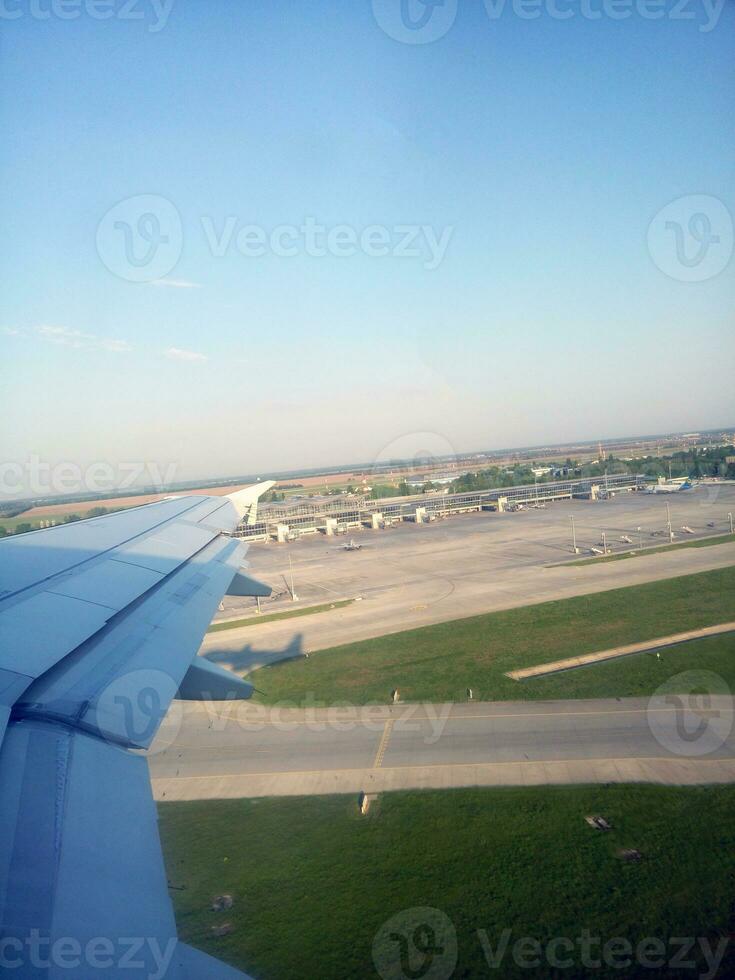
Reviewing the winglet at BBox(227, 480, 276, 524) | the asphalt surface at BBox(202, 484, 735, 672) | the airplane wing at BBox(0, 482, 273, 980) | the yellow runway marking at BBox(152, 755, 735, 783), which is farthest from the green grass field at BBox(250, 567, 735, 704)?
the airplane wing at BBox(0, 482, 273, 980)

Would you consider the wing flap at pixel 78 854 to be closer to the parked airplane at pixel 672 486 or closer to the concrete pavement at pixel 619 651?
the concrete pavement at pixel 619 651

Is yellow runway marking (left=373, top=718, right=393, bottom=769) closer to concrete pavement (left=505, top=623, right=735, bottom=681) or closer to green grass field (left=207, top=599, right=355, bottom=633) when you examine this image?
concrete pavement (left=505, top=623, right=735, bottom=681)

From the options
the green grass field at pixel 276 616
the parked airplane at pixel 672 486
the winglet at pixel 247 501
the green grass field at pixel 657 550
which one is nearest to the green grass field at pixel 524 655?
the winglet at pixel 247 501

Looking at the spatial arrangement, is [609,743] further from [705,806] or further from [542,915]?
[542,915]

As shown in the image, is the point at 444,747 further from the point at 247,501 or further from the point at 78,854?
the point at 78,854

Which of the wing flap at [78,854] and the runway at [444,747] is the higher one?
the wing flap at [78,854]

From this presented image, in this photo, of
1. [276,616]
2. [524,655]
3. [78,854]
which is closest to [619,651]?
[524,655]

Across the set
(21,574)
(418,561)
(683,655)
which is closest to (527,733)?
(683,655)
